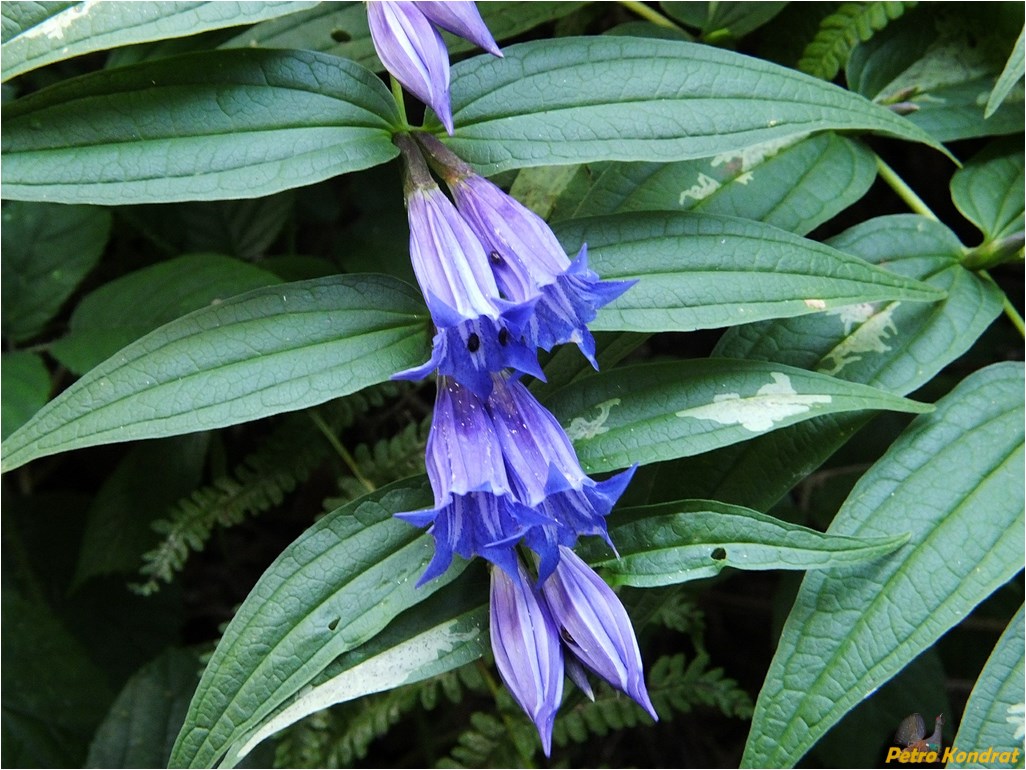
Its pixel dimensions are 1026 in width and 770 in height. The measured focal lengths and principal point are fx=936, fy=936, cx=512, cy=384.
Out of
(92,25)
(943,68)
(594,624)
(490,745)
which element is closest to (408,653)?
(594,624)

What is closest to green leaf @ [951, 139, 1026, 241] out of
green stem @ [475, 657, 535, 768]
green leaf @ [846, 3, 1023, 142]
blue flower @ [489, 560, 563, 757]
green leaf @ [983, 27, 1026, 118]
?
green leaf @ [846, 3, 1023, 142]

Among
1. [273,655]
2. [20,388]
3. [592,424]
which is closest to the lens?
[273,655]

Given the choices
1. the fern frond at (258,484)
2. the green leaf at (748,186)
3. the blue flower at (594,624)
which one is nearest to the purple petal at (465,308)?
the blue flower at (594,624)

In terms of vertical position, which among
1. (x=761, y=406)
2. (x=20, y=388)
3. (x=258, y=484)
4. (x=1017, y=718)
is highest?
(x=20, y=388)

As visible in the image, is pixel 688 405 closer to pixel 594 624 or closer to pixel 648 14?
pixel 594 624

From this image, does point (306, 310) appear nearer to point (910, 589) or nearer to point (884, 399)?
point (884, 399)

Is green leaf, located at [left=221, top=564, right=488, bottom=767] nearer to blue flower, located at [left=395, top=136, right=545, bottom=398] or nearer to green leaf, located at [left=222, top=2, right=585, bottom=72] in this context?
blue flower, located at [left=395, top=136, right=545, bottom=398]

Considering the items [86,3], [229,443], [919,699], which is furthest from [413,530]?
[919,699]

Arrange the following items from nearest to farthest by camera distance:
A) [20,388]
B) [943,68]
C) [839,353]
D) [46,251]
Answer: [839,353], [20,388], [943,68], [46,251]
